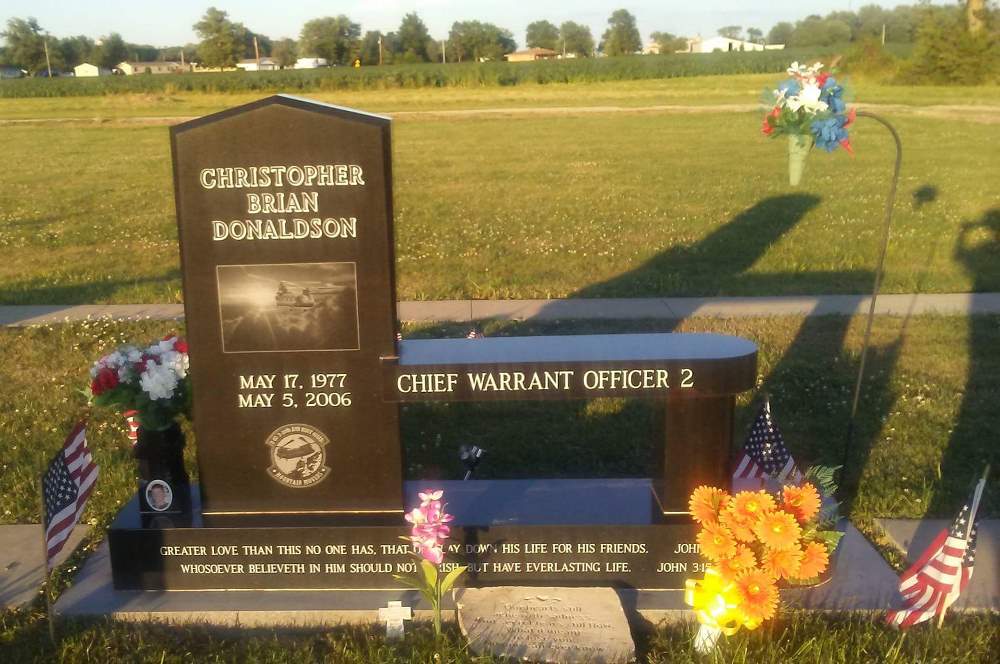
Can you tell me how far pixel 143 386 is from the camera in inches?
179

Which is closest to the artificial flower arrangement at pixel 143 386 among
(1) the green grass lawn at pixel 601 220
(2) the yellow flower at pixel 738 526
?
(2) the yellow flower at pixel 738 526

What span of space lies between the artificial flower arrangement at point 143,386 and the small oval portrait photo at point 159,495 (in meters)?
0.24

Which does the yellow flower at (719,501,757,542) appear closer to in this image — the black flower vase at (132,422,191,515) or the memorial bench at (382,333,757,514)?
the memorial bench at (382,333,757,514)

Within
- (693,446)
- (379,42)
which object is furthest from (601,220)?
(379,42)

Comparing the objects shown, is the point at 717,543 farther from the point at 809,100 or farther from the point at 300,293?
the point at 809,100

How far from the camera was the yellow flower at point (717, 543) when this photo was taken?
391 cm

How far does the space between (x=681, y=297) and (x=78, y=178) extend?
1632 cm

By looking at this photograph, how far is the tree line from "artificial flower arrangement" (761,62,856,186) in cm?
5149

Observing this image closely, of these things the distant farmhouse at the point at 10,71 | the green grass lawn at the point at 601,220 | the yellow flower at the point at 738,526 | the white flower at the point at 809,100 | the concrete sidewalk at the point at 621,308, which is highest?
the distant farmhouse at the point at 10,71

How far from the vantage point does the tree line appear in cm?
7319

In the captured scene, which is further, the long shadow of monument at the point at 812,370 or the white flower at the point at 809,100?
the long shadow of monument at the point at 812,370

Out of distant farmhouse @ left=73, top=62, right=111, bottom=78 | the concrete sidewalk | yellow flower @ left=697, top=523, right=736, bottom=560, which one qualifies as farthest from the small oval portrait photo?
distant farmhouse @ left=73, top=62, right=111, bottom=78

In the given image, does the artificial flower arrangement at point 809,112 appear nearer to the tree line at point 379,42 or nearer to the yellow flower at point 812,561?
the yellow flower at point 812,561

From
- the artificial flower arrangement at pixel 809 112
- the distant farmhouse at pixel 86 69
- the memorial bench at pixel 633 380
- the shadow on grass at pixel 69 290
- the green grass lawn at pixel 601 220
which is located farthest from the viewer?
the distant farmhouse at pixel 86 69
